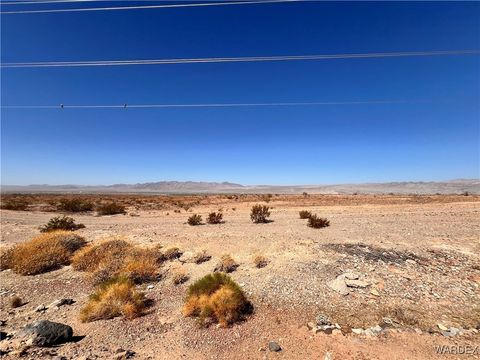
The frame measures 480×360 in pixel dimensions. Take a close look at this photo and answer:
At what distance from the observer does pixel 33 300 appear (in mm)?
10266

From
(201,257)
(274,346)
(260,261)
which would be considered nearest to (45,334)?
(274,346)

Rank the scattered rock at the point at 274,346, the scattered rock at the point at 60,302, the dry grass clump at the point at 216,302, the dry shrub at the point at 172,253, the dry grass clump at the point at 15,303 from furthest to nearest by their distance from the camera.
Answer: the dry shrub at the point at 172,253
the dry grass clump at the point at 15,303
the scattered rock at the point at 60,302
the dry grass clump at the point at 216,302
the scattered rock at the point at 274,346

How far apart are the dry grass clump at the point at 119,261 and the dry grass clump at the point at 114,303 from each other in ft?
3.31

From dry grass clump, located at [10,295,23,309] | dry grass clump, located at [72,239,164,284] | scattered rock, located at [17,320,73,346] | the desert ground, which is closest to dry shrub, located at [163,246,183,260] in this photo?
dry grass clump, located at [72,239,164,284]

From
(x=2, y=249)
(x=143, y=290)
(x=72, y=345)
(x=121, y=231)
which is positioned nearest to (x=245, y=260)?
(x=143, y=290)

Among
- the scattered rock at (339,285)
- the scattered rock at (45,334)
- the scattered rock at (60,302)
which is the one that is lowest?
the scattered rock at (60,302)

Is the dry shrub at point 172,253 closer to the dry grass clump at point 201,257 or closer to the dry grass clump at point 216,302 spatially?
the dry grass clump at point 201,257

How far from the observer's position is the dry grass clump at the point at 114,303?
8477 millimetres

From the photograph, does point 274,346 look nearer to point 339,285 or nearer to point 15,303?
point 339,285

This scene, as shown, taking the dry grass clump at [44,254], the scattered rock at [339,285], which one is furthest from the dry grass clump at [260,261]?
the dry grass clump at [44,254]

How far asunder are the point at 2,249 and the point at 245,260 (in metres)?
11.8

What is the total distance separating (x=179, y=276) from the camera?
10.8m

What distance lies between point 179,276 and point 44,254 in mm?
6356

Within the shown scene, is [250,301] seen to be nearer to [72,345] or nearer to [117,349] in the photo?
[117,349]
